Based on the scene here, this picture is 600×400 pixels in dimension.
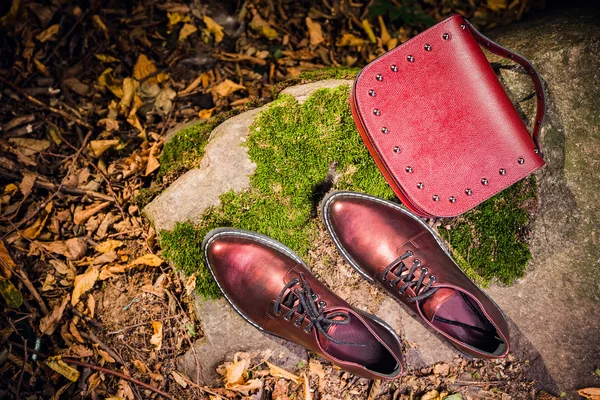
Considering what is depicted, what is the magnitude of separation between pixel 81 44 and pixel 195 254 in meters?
1.88

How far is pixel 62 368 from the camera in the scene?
7.97 ft

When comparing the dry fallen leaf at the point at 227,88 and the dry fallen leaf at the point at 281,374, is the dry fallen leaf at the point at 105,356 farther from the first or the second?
the dry fallen leaf at the point at 227,88

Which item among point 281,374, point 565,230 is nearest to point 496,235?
point 565,230

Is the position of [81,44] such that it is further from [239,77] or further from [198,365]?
[198,365]

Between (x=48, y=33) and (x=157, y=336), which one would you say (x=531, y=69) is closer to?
(x=157, y=336)

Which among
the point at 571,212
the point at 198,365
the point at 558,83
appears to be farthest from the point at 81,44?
the point at 571,212

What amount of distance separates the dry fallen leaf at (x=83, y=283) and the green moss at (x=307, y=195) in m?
0.52

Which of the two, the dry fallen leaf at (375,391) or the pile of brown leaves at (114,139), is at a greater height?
the pile of brown leaves at (114,139)

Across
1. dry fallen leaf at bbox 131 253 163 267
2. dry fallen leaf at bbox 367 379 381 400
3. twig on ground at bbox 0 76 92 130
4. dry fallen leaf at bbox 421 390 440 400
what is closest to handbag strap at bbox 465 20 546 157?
dry fallen leaf at bbox 421 390 440 400

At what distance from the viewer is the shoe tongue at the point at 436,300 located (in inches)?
94.9

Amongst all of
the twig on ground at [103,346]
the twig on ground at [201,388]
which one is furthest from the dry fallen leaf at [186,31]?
the twig on ground at [201,388]

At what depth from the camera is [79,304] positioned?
2.53m

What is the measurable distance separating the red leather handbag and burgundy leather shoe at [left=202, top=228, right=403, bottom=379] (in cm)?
86

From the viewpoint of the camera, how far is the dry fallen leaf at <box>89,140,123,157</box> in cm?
278
